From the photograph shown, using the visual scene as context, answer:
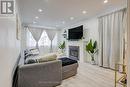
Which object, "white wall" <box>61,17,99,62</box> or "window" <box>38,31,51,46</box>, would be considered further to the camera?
"window" <box>38,31,51,46</box>

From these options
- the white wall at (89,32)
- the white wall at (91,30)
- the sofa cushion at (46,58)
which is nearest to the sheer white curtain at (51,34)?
the white wall at (89,32)

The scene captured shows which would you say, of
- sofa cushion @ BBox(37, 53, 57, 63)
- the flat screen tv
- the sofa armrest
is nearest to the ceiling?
the flat screen tv

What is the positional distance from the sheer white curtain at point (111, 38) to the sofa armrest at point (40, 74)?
256 centimetres

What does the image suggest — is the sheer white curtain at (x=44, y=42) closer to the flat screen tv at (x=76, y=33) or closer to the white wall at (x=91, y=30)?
the flat screen tv at (x=76, y=33)

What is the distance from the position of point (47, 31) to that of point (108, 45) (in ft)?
18.2

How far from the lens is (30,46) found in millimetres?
7641

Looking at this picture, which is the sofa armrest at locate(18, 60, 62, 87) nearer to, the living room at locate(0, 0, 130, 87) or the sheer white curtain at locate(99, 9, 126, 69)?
the living room at locate(0, 0, 130, 87)

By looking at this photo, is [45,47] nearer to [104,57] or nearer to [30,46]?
[30,46]

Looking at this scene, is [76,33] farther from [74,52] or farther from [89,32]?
[74,52]

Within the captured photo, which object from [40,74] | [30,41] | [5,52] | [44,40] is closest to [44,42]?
[44,40]

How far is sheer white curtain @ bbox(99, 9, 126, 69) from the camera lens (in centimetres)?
389

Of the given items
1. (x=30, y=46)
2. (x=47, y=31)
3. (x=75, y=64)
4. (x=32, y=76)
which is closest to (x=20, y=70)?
(x=32, y=76)

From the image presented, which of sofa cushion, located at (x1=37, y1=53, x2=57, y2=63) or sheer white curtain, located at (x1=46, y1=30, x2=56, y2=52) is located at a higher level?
sheer white curtain, located at (x1=46, y1=30, x2=56, y2=52)

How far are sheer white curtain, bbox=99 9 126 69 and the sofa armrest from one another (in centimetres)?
256
